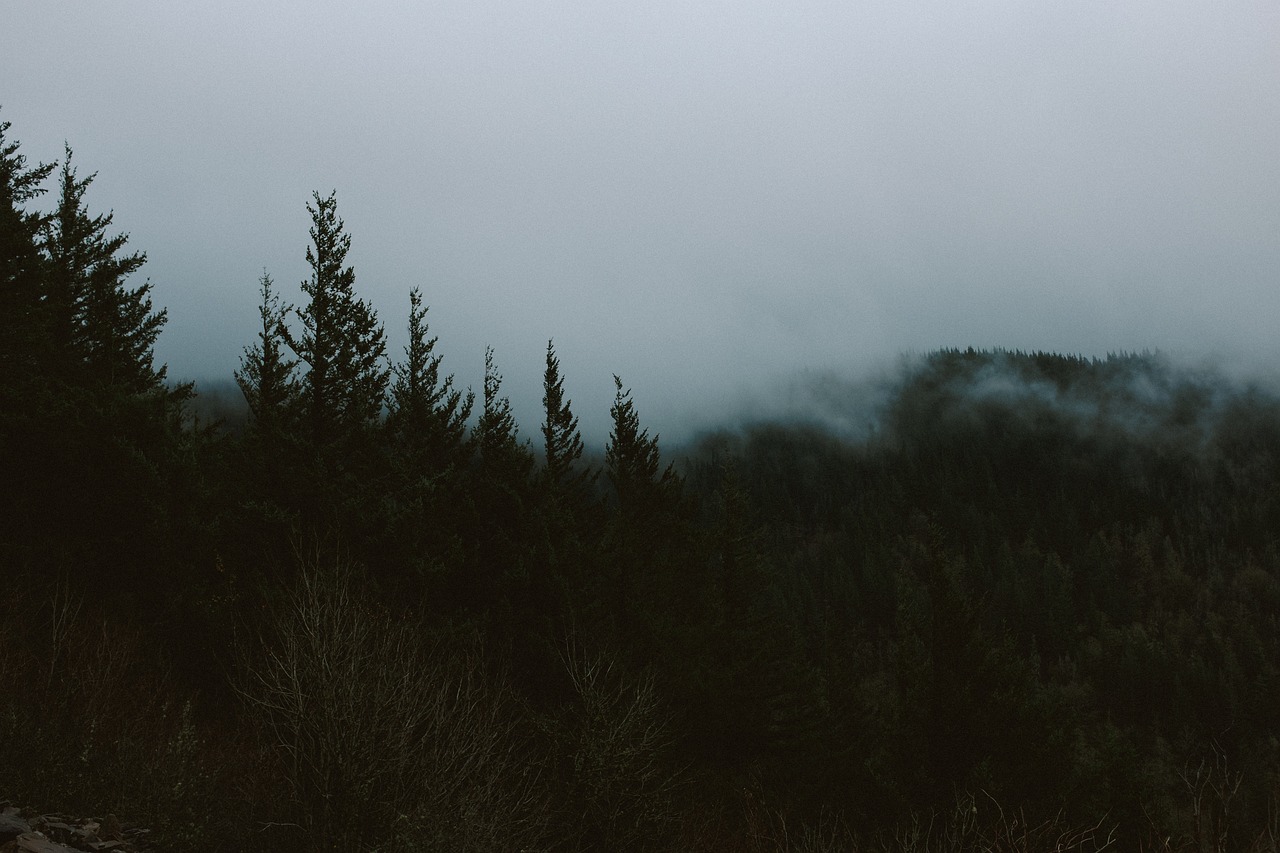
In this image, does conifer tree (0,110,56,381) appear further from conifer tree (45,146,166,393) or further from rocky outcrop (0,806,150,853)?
rocky outcrop (0,806,150,853)

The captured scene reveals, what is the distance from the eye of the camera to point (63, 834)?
8188mm

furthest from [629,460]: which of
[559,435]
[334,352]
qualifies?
[334,352]

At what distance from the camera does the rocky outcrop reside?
7.14 m

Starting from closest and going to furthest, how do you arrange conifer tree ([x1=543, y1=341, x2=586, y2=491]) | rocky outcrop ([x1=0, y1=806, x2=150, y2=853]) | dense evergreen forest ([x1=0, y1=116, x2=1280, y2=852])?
rocky outcrop ([x1=0, y1=806, x2=150, y2=853]), dense evergreen forest ([x1=0, y1=116, x2=1280, y2=852]), conifer tree ([x1=543, y1=341, x2=586, y2=491])

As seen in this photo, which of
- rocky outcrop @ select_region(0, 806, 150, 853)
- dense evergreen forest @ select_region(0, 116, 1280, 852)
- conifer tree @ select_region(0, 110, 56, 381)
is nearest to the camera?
rocky outcrop @ select_region(0, 806, 150, 853)

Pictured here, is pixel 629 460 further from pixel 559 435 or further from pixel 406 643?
pixel 406 643

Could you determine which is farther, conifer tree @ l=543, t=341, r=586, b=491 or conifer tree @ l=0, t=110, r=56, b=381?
conifer tree @ l=543, t=341, r=586, b=491

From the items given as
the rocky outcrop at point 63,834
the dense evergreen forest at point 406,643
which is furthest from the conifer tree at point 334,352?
the rocky outcrop at point 63,834

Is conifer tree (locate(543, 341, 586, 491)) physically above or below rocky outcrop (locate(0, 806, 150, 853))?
above

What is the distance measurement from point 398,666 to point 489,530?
11.4 m

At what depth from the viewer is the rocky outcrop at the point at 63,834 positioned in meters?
7.14

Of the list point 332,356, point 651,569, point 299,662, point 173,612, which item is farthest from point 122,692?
point 651,569

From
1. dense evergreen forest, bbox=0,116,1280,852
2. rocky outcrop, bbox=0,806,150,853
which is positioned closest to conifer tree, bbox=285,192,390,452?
dense evergreen forest, bbox=0,116,1280,852

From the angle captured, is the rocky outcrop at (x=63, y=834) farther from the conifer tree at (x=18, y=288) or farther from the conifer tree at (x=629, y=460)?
the conifer tree at (x=629, y=460)
